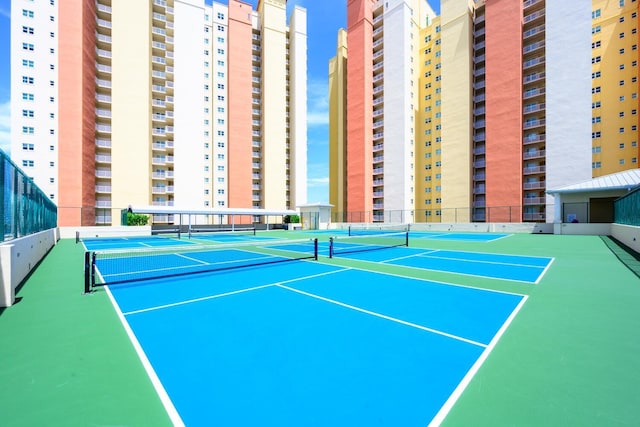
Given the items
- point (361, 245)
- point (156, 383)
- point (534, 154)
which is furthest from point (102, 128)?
point (534, 154)

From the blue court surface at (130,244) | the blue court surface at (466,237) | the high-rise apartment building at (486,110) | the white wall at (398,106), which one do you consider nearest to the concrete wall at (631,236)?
the blue court surface at (466,237)

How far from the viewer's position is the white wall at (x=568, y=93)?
124 ft

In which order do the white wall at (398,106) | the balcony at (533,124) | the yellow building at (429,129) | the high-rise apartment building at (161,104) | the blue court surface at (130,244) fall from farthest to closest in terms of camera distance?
the yellow building at (429,129) < the white wall at (398,106) < the balcony at (533,124) < the high-rise apartment building at (161,104) < the blue court surface at (130,244)

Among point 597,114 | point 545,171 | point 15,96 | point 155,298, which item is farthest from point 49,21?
point 597,114

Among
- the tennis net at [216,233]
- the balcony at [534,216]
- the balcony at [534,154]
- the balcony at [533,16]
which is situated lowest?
the tennis net at [216,233]

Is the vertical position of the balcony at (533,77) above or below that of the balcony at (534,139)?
above

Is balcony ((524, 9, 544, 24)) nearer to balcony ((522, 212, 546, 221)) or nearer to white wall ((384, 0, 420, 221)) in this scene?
white wall ((384, 0, 420, 221))

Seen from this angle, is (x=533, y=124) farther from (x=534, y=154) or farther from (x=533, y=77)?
(x=533, y=77)

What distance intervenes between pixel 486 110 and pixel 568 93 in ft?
31.3

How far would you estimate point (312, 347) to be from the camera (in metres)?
4.22

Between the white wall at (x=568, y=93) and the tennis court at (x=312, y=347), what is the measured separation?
Result: 42.4 meters

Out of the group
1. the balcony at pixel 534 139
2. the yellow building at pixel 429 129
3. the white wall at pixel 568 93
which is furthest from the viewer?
the yellow building at pixel 429 129

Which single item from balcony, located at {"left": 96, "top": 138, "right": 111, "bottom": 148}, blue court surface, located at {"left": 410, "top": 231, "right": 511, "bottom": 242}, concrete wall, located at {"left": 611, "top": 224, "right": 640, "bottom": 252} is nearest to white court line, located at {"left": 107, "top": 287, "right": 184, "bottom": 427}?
concrete wall, located at {"left": 611, "top": 224, "right": 640, "bottom": 252}

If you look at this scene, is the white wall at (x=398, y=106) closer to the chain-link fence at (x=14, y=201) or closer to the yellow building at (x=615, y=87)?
the yellow building at (x=615, y=87)
